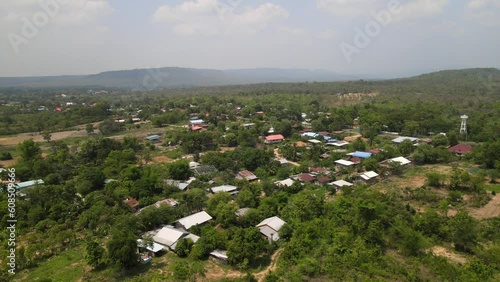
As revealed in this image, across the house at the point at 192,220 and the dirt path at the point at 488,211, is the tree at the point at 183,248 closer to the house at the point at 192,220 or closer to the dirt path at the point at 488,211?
the house at the point at 192,220

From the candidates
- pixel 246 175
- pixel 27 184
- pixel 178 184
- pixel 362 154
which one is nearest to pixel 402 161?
pixel 362 154

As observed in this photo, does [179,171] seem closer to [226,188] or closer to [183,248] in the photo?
[226,188]

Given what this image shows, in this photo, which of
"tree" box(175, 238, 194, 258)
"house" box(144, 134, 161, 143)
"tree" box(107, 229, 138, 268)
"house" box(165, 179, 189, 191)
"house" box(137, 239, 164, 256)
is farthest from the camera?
"house" box(144, 134, 161, 143)

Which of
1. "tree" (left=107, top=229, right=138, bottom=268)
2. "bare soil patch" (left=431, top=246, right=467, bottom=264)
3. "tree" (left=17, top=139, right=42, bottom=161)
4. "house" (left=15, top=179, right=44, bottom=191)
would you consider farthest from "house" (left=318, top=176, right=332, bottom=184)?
"tree" (left=17, top=139, right=42, bottom=161)

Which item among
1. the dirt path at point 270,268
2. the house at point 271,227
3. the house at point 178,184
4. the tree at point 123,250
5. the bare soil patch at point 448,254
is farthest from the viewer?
the house at point 178,184

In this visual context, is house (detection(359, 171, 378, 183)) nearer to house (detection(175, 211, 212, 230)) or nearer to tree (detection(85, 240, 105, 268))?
house (detection(175, 211, 212, 230))

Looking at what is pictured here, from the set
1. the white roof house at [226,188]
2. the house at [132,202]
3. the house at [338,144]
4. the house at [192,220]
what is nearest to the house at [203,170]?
the white roof house at [226,188]
